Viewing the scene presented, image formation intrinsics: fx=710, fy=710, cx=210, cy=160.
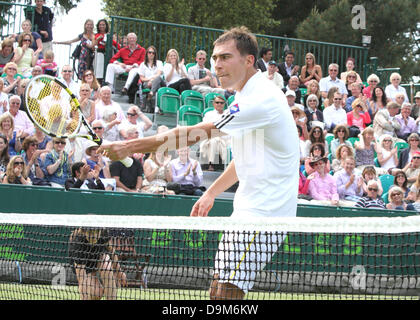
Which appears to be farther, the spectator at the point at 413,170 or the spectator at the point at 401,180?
the spectator at the point at 413,170

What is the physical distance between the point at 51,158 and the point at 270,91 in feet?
20.6

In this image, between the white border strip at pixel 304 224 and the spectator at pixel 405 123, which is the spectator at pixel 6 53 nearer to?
the spectator at pixel 405 123

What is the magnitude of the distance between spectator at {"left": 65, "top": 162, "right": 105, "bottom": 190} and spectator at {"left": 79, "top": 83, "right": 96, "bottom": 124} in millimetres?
1705

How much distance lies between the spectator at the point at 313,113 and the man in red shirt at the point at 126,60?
11.5 feet

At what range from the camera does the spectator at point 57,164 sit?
9.91 m

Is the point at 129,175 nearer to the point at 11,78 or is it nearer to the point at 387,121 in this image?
the point at 11,78

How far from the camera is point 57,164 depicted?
9.91 metres

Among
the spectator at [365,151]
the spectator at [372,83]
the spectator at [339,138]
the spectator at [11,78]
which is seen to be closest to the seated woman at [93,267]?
the spectator at [11,78]

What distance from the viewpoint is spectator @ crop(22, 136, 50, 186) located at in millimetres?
9828

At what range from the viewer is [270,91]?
13.9ft

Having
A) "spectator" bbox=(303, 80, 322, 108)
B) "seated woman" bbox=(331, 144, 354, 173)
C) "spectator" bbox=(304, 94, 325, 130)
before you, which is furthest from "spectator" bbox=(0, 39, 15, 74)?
"seated woman" bbox=(331, 144, 354, 173)

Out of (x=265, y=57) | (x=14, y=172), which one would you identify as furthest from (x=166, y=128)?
(x=265, y=57)
